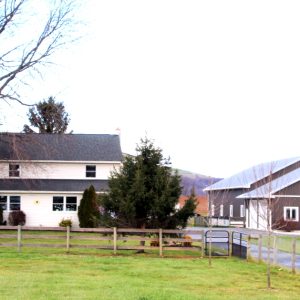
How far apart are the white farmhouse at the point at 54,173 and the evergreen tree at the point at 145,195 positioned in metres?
14.8

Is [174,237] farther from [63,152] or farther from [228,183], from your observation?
[228,183]

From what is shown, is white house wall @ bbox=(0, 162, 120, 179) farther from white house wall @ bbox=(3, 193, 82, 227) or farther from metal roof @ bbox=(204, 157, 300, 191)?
metal roof @ bbox=(204, 157, 300, 191)

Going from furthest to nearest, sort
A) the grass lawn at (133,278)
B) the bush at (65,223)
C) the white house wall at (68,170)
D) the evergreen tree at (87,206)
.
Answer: the white house wall at (68,170)
the bush at (65,223)
the evergreen tree at (87,206)
the grass lawn at (133,278)

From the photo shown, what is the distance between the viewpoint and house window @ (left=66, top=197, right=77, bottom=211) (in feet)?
143

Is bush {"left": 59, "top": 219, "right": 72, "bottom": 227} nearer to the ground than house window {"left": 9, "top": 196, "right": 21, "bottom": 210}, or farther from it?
nearer to the ground

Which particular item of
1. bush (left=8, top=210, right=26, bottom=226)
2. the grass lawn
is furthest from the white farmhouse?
the grass lawn

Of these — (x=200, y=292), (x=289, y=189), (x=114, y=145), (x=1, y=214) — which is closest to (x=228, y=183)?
(x=289, y=189)

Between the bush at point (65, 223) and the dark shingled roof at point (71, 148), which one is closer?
the bush at point (65, 223)

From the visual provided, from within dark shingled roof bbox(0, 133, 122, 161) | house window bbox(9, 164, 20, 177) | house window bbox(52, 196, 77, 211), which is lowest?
house window bbox(52, 196, 77, 211)

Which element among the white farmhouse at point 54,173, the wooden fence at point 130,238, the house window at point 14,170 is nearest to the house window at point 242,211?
the white farmhouse at point 54,173

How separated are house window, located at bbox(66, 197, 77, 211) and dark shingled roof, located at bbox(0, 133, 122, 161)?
11.6 feet

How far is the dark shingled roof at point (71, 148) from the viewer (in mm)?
45562

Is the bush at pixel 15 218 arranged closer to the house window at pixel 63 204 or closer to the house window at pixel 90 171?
the house window at pixel 63 204

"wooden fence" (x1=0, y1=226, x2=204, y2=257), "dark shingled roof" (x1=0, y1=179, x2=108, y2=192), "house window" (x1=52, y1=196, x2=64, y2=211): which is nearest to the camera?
"wooden fence" (x1=0, y1=226, x2=204, y2=257)
